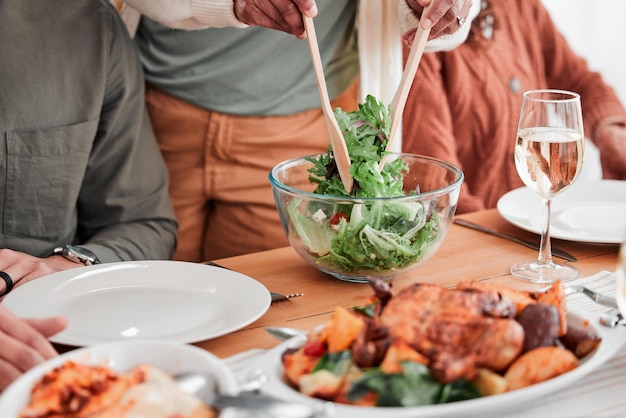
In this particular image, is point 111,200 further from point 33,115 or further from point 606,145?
point 606,145

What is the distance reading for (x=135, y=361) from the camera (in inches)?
29.9

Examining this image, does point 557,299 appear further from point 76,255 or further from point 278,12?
point 76,255

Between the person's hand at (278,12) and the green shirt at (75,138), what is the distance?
1.07ft

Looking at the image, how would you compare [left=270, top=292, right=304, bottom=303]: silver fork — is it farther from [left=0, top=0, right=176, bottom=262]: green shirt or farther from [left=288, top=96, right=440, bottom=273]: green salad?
[left=0, top=0, right=176, bottom=262]: green shirt

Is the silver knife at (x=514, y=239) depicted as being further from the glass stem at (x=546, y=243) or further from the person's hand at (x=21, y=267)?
the person's hand at (x=21, y=267)

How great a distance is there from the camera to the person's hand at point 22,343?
32.3 inches

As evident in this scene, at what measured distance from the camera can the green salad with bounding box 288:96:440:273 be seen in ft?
3.69

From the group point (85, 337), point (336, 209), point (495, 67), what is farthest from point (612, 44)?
point (85, 337)

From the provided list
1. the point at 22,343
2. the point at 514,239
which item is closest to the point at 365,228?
the point at 514,239

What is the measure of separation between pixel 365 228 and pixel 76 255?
1.85 feet

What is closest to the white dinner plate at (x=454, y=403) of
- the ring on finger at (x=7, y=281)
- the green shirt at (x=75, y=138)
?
the ring on finger at (x=7, y=281)

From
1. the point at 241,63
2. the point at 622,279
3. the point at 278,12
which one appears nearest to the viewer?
the point at 622,279

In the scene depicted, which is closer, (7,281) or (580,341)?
(580,341)

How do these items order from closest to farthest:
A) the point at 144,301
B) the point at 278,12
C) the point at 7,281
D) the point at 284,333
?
the point at 284,333 < the point at 144,301 < the point at 7,281 < the point at 278,12
